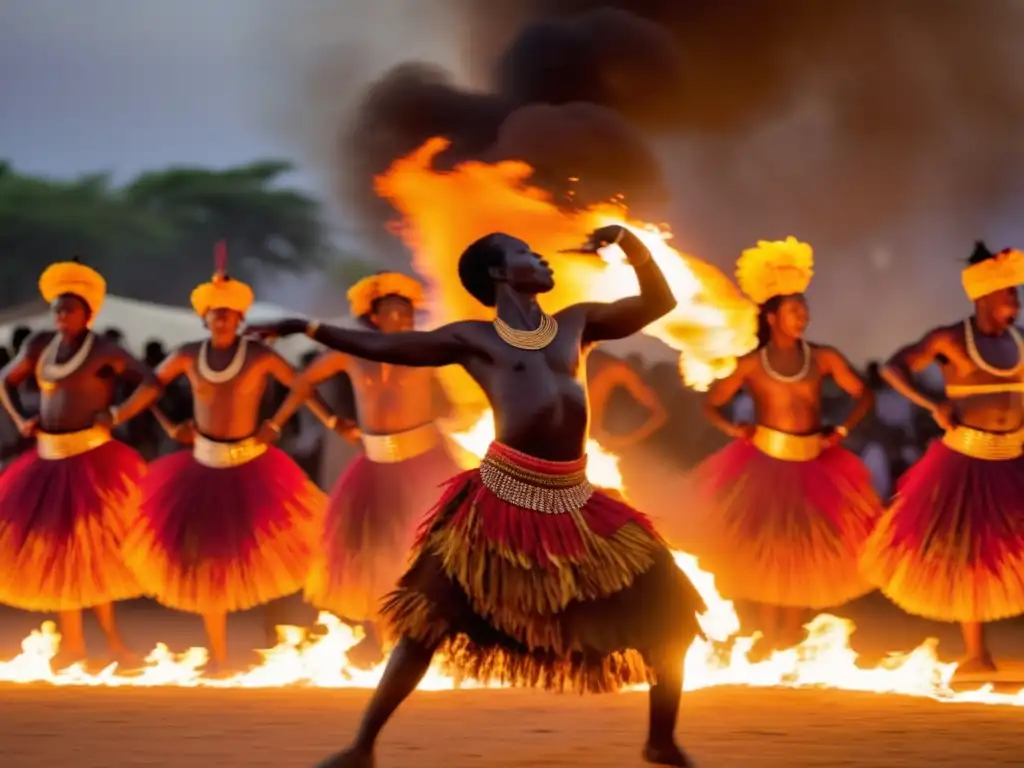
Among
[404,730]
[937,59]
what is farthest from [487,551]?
[937,59]

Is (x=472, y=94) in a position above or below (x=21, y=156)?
below

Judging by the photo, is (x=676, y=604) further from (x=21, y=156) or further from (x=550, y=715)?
(x=21, y=156)

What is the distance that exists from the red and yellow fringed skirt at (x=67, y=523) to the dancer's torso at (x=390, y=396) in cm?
114

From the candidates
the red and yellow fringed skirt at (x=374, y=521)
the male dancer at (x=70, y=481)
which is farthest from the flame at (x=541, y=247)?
the male dancer at (x=70, y=481)

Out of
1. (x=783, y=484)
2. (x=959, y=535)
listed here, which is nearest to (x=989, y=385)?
(x=959, y=535)

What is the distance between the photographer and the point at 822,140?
34.6ft

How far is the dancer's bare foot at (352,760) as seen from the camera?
3.54 metres

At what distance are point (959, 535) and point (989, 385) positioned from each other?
2.24ft

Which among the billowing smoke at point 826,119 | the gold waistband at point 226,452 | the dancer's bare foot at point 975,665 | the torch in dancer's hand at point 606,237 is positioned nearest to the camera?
the torch in dancer's hand at point 606,237

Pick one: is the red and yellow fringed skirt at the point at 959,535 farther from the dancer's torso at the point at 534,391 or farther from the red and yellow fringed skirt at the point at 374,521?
the dancer's torso at the point at 534,391

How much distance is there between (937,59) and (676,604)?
8124mm

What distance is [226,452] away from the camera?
225 inches

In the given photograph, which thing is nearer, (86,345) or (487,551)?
(487,551)

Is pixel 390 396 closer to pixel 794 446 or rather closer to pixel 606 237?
pixel 794 446
